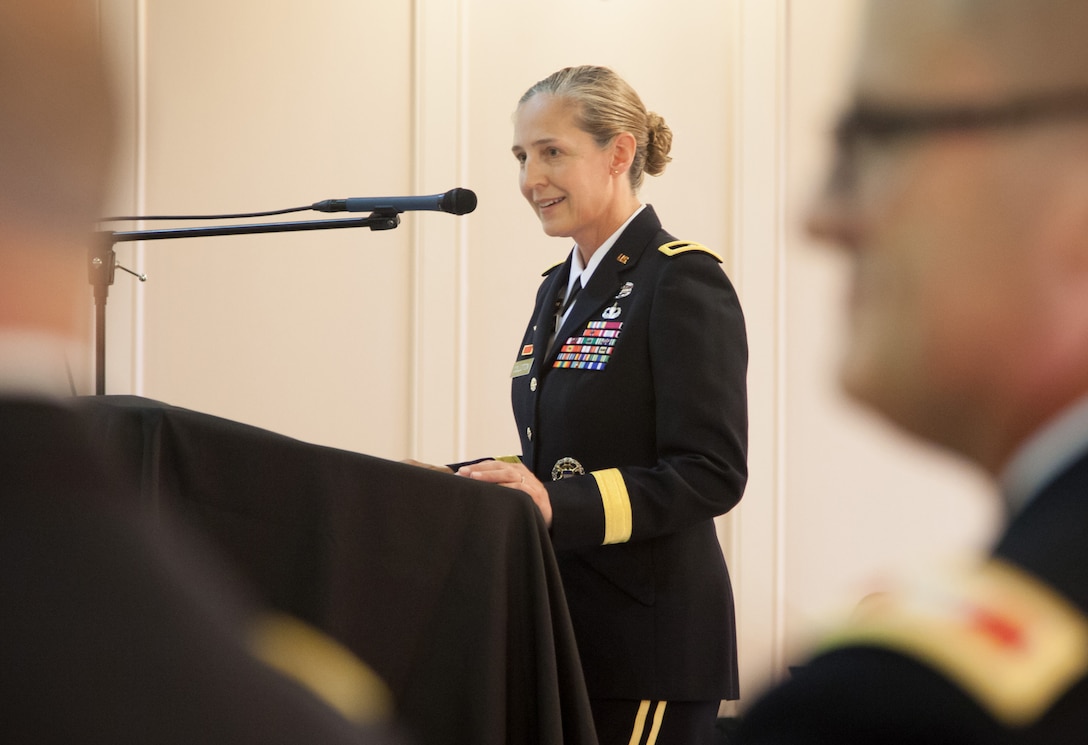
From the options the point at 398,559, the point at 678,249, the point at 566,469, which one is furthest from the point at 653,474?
the point at 398,559

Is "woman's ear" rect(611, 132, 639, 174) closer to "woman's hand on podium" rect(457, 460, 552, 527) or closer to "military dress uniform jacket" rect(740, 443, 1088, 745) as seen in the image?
"woman's hand on podium" rect(457, 460, 552, 527)

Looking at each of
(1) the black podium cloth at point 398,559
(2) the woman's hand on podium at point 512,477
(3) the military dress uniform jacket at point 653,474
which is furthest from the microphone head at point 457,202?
(1) the black podium cloth at point 398,559

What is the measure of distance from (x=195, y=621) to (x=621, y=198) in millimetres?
1730

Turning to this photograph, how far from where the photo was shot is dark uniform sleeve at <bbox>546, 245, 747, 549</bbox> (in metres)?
1.68

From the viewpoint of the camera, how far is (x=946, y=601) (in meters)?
0.44

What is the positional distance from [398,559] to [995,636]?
0.94 metres

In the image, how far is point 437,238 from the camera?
4.28m

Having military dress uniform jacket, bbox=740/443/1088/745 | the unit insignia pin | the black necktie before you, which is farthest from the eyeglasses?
the black necktie

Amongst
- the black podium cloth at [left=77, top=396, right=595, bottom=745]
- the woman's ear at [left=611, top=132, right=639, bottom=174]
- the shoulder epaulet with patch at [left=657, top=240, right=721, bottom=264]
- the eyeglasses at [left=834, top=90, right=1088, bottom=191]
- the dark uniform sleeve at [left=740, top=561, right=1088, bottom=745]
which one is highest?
the woman's ear at [left=611, top=132, right=639, bottom=174]

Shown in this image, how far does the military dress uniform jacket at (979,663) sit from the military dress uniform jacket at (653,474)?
1211 millimetres

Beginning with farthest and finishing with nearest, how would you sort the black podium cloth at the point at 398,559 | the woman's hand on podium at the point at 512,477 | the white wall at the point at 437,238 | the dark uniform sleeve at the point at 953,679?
the white wall at the point at 437,238, the woman's hand on podium at the point at 512,477, the black podium cloth at the point at 398,559, the dark uniform sleeve at the point at 953,679

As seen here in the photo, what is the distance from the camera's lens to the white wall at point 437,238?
4129 mm

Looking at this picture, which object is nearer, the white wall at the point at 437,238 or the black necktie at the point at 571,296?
the black necktie at the point at 571,296

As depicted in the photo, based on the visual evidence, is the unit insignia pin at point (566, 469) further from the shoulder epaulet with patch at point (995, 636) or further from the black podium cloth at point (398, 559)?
the shoulder epaulet with patch at point (995, 636)
